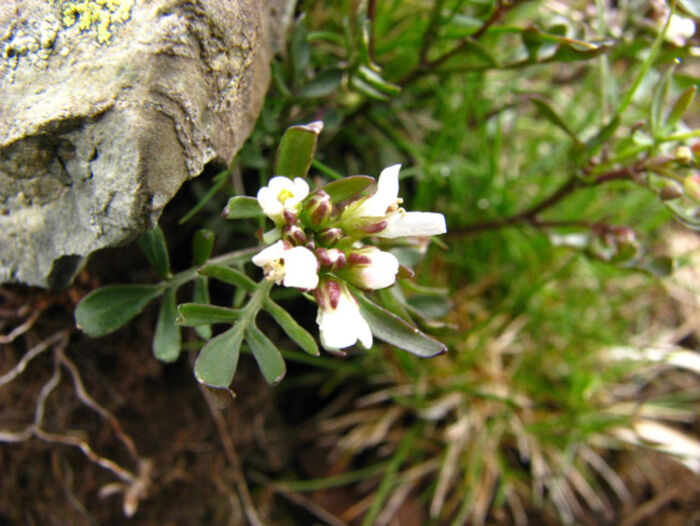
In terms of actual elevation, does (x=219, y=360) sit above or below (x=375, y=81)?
below

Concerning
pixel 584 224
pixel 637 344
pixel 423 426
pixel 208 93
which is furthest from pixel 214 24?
pixel 637 344

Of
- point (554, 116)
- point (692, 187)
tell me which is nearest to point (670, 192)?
point (692, 187)

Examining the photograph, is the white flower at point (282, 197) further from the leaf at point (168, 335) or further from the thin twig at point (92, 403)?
the thin twig at point (92, 403)

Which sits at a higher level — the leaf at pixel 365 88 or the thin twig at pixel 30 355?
the leaf at pixel 365 88

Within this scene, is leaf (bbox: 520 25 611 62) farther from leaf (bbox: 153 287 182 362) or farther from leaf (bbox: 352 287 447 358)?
leaf (bbox: 153 287 182 362)

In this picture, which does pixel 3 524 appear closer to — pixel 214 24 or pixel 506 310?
pixel 214 24

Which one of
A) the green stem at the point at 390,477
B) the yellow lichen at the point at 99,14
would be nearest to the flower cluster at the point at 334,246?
the yellow lichen at the point at 99,14

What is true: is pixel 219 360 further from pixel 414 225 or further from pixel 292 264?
pixel 414 225
